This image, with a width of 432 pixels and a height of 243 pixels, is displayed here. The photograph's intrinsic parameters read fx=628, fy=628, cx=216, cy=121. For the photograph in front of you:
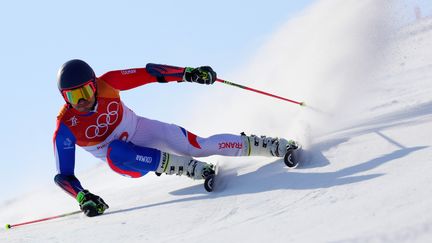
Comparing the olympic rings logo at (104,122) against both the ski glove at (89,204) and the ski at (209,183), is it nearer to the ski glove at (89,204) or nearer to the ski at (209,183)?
the ski glove at (89,204)

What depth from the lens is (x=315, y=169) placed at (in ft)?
17.1

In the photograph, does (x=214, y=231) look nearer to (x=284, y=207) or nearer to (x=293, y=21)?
(x=284, y=207)

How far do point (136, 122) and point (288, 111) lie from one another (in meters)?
2.20

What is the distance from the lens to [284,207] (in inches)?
177

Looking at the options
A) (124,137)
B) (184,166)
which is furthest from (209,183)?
(124,137)

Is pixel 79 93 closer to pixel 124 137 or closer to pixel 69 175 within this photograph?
pixel 124 137

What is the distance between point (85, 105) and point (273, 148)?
69.2 inches

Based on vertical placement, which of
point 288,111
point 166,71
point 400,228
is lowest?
point 288,111

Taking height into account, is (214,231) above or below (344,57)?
below

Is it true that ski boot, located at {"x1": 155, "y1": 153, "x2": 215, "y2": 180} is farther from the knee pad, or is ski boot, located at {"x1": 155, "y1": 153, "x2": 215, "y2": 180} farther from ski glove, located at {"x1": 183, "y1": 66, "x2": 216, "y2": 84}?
ski glove, located at {"x1": 183, "y1": 66, "x2": 216, "y2": 84}

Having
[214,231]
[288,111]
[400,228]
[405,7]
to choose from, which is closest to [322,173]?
[214,231]

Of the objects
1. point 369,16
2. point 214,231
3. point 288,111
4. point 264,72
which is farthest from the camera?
point 264,72

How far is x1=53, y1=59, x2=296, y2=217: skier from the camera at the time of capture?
5.65 metres

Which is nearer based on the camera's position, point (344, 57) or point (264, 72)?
point (344, 57)
